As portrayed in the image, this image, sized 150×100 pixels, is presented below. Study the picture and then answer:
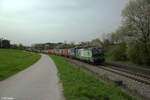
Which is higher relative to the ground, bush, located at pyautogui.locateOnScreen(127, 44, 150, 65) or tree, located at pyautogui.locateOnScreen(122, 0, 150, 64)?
tree, located at pyautogui.locateOnScreen(122, 0, 150, 64)

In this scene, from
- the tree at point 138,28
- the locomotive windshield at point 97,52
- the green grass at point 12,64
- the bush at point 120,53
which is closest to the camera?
the green grass at point 12,64

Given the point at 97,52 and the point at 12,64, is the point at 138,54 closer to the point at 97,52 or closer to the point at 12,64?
the point at 97,52

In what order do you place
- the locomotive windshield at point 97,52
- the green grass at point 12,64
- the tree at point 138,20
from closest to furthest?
1. the green grass at point 12,64
2. the locomotive windshield at point 97,52
3. the tree at point 138,20

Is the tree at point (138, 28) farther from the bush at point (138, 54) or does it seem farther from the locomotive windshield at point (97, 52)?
the locomotive windshield at point (97, 52)

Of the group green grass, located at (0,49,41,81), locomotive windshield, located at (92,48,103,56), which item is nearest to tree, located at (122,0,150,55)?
locomotive windshield, located at (92,48,103,56)

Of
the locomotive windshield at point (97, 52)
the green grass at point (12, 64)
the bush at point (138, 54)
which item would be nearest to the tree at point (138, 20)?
the bush at point (138, 54)

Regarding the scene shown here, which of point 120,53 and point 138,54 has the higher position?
point 138,54

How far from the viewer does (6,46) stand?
9719 centimetres

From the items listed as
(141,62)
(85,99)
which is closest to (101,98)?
(85,99)

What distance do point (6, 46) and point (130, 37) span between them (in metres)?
113

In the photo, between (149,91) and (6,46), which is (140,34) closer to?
(149,91)

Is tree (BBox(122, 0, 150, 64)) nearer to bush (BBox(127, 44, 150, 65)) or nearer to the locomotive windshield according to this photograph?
bush (BBox(127, 44, 150, 65))

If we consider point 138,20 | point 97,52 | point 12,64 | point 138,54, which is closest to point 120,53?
point 138,54

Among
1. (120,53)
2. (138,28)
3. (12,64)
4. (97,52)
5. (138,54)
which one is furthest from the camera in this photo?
(120,53)
